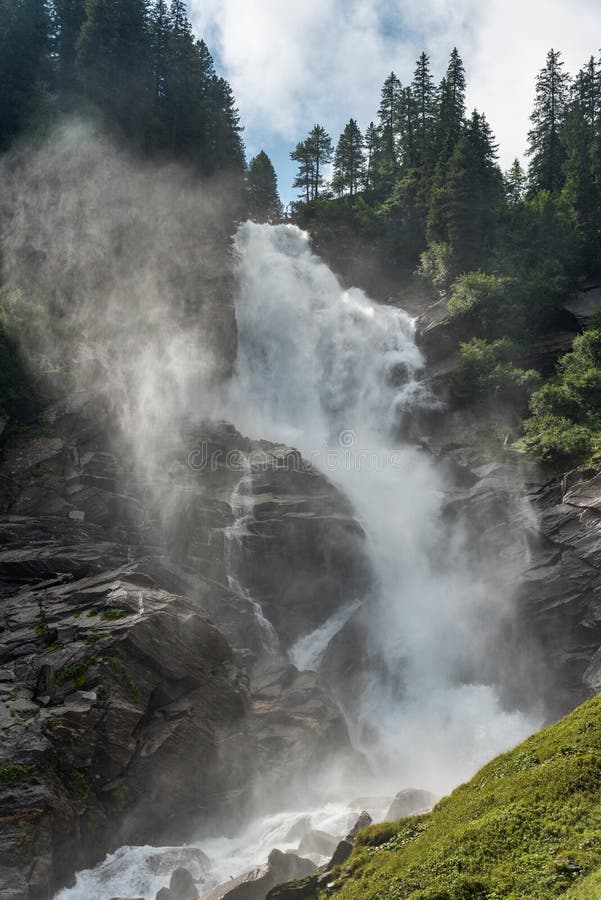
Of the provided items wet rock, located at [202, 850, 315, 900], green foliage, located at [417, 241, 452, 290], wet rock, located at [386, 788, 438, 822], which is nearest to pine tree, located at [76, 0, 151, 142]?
green foliage, located at [417, 241, 452, 290]

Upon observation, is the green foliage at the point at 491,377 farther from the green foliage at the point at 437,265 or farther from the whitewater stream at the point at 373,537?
the green foliage at the point at 437,265

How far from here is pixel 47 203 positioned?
46500 mm

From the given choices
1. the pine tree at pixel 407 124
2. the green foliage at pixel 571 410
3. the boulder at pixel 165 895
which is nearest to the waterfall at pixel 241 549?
the boulder at pixel 165 895

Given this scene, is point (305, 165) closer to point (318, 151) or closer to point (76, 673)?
point (318, 151)

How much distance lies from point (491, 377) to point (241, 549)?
21541 millimetres

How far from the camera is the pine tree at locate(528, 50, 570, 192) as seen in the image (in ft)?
203

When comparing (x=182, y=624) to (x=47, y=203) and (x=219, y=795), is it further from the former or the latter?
(x=47, y=203)

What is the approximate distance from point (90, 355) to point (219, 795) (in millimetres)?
25725

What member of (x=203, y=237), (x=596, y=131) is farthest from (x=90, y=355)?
(x=596, y=131)

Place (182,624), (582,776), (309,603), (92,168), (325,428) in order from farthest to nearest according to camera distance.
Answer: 1. (92,168)
2. (325,428)
3. (309,603)
4. (182,624)
5. (582,776)

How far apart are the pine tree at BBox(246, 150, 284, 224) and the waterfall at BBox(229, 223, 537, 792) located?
10785 mm

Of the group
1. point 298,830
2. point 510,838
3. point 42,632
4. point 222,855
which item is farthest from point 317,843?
point 42,632

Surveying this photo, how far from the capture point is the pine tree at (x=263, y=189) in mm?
72500

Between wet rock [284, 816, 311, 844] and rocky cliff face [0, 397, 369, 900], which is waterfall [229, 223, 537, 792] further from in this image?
wet rock [284, 816, 311, 844]
